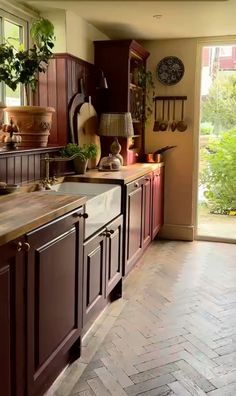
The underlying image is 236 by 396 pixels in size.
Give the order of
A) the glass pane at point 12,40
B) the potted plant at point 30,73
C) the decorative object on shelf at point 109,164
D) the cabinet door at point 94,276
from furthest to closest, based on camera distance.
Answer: the decorative object on shelf at point 109,164 → the glass pane at point 12,40 → the potted plant at point 30,73 → the cabinet door at point 94,276

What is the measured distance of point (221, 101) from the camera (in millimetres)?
4781

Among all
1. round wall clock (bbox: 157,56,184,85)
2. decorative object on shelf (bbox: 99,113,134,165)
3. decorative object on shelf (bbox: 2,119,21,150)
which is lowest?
decorative object on shelf (bbox: 2,119,21,150)

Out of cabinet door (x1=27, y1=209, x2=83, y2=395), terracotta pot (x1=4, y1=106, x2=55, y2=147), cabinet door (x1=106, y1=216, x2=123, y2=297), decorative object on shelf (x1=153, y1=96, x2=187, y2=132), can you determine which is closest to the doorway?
decorative object on shelf (x1=153, y1=96, x2=187, y2=132)

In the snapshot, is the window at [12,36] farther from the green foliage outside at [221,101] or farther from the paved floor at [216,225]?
the paved floor at [216,225]

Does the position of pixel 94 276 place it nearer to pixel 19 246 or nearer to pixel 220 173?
pixel 19 246

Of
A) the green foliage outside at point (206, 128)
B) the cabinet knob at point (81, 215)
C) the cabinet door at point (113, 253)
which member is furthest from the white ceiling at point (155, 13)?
the cabinet knob at point (81, 215)

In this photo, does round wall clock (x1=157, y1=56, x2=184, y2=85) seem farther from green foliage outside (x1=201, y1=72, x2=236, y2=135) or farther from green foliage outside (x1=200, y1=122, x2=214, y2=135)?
green foliage outside (x1=200, y1=122, x2=214, y2=135)

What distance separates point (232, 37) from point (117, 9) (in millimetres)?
1638

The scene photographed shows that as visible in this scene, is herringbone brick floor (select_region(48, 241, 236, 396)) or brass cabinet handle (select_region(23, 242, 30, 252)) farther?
herringbone brick floor (select_region(48, 241, 236, 396))

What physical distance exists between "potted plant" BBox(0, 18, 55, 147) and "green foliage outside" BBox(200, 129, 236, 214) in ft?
9.19

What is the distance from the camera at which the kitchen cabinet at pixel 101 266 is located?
2.42 m

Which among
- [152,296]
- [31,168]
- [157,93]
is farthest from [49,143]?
[157,93]

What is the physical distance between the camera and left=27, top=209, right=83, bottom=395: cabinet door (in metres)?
1.68

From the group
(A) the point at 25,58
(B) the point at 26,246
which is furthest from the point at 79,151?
(B) the point at 26,246
